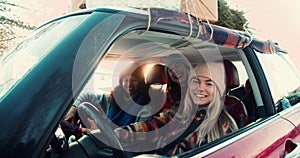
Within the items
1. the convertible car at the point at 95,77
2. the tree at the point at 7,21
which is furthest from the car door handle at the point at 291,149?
the tree at the point at 7,21

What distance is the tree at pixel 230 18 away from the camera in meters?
2.45

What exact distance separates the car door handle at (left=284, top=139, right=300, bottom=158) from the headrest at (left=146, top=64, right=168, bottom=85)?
48.1 inches

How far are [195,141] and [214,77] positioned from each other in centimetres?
52

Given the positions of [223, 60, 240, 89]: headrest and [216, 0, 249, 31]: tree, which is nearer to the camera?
[223, 60, 240, 89]: headrest

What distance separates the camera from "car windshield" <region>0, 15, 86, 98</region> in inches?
46.3

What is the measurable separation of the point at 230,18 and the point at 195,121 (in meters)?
0.93

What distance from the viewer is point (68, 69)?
1097 mm

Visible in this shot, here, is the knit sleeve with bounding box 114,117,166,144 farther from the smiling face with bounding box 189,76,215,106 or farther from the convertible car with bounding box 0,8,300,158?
the smiling face with bounding box 189,76,215,106

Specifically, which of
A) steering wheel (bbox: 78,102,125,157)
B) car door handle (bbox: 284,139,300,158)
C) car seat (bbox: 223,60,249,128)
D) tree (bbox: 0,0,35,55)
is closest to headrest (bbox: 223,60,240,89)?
car seat (bbox: 223,60,249,128)

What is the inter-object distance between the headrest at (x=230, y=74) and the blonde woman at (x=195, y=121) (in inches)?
1.9

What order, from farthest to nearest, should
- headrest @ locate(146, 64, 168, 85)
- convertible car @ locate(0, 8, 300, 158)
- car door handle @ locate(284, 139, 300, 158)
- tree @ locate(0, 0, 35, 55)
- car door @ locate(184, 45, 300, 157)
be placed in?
1. tree @ locate(0, 0, 35, 55)
2. headrest @ locate(146, 64, 168, 85)
3. car door handle @ locate(284, 139, 300, 158)
4. car door @ locate(184, 45, 300, 157)
5. convertible car @ locate(0, 8, 300, 158)

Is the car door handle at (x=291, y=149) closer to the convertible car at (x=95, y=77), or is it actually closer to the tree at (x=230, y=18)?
the convertible car at (x=95, y=77)

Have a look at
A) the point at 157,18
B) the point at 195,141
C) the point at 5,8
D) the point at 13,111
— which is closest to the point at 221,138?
the point at 195,141

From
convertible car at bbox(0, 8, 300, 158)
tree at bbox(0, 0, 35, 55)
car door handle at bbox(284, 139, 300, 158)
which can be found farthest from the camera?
tree at bbox(0, 0, 35, 55)
